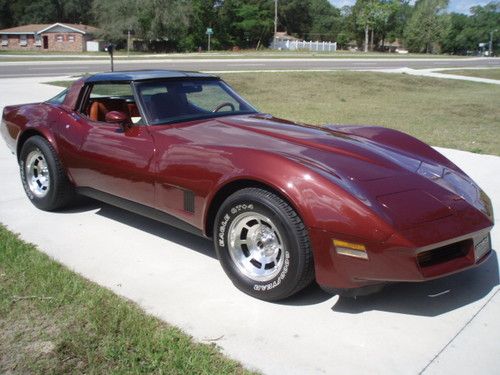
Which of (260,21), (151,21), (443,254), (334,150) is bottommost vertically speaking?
(443,254)

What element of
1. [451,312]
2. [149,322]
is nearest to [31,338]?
[149,322]

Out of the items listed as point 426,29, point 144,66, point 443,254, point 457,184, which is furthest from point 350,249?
point 426,29

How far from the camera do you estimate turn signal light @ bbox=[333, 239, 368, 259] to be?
287 centimetres

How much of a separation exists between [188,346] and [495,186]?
4.66m

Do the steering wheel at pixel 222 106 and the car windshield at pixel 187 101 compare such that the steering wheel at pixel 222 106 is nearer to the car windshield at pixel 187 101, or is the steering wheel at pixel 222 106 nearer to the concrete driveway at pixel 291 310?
the car windshield at pixel 187 101

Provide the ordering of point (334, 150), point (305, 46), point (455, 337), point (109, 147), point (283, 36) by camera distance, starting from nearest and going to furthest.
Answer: point (455, 337)
point (334, 150)
point (109, 147)
point (305, 46)
point (283, 36)

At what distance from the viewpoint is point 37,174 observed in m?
5.14

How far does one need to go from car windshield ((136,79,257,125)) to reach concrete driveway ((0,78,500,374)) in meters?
1.02

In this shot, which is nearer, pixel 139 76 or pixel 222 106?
pixel 139 76

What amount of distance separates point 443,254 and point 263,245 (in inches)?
42.0

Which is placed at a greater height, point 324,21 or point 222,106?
point 324,21

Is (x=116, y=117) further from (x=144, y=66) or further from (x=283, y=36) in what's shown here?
(x=283, y=36)

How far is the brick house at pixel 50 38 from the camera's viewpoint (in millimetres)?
68000

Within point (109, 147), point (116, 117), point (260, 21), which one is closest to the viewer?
point (116, 117)
